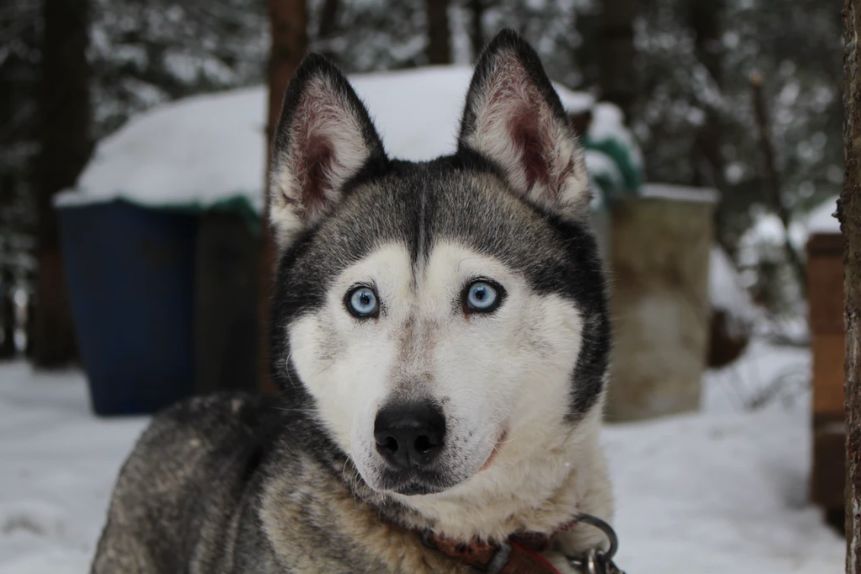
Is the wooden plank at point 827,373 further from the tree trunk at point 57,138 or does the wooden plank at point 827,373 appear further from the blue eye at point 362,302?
the tree trunk at point 57,138

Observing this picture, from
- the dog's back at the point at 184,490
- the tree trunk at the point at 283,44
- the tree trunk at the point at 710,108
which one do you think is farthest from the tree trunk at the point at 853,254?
the tree trunk at the point at 710,108

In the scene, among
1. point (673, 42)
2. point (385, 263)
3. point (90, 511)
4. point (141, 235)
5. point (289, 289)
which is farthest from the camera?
point (673, 42)

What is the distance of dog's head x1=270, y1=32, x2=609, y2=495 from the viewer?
1.88 meters

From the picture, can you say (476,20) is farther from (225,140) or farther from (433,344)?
(433,344)

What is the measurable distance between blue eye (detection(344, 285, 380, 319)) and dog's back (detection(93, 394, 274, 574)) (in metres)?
0.74

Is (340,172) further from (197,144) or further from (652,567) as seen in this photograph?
(197,144)

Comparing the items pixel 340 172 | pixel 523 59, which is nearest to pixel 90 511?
pixel 340 172

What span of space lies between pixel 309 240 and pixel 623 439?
4.05m

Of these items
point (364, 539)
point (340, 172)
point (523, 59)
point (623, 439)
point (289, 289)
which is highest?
point (523, 59)

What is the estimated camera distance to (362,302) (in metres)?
2.08

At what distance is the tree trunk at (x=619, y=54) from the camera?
9672mm

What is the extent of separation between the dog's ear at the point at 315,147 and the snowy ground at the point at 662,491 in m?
1.91

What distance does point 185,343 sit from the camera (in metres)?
6.51

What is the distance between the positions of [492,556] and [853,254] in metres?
1.02
